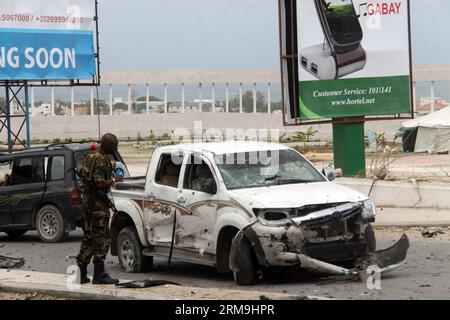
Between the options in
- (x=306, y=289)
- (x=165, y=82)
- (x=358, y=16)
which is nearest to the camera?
(x=306, y=289)

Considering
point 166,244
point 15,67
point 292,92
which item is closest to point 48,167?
point 166,244

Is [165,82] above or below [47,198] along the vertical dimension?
above

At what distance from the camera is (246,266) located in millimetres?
9906

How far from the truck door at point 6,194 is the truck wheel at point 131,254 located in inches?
201

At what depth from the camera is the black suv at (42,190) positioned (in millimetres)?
15859

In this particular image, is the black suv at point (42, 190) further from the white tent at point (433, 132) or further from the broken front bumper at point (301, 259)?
the white tent at point (433, 132)

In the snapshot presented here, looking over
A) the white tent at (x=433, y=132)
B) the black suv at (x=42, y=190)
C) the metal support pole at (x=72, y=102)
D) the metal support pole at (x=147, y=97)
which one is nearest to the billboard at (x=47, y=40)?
→ the black suv at (x=42, y=190)

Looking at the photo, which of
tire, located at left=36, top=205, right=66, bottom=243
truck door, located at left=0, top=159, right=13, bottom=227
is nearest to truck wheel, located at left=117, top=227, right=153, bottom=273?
tire, located at left=36, top=205, right=66, bottom=243

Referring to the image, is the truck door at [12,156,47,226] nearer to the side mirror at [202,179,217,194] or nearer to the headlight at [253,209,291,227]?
the side mirror at [202,179,217,194]

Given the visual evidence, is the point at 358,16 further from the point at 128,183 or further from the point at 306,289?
the point at 306,289

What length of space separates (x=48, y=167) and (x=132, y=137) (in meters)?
49.2

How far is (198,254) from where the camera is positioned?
35.4ft

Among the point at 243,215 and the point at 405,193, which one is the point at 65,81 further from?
the point at 243,215

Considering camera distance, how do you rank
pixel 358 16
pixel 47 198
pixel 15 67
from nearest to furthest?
pixel 47 198, pixel 358 16, pixel 15 67
